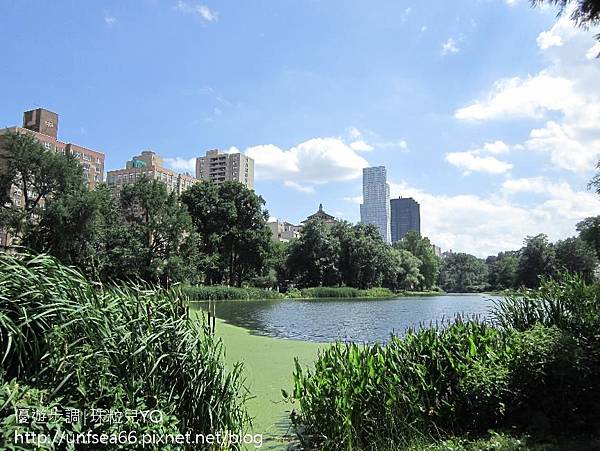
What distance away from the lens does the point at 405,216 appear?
533 feet

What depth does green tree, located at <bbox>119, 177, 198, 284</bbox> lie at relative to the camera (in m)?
37.1

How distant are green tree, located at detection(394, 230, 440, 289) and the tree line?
573cm

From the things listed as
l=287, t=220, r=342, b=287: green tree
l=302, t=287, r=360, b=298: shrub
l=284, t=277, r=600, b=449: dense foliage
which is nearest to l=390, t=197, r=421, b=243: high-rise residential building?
l=287, t=220, r=342, b=287: green tree

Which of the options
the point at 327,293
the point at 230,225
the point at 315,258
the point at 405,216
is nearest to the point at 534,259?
the point at 315,258

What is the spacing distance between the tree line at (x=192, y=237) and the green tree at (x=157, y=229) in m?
0.08

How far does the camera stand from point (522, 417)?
4.07m

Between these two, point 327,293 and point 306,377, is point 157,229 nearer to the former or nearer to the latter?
point 327,293

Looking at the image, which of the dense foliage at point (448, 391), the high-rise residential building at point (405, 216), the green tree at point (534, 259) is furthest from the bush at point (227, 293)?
the high-rise residential building at point (405, 216)

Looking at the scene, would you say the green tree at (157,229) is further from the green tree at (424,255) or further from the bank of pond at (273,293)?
the green tree at (424,255)

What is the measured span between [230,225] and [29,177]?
19.6 m

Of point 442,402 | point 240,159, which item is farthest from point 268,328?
point 240,159

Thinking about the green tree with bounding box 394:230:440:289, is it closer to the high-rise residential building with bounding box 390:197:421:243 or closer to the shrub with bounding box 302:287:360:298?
the shrub with bounding box 302:287:360:298

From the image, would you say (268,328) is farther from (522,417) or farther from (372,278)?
(372,278)

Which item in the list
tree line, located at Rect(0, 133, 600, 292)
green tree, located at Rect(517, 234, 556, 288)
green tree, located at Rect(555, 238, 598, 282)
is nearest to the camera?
tree line, located at Rect(0, 133, 600, 292)
